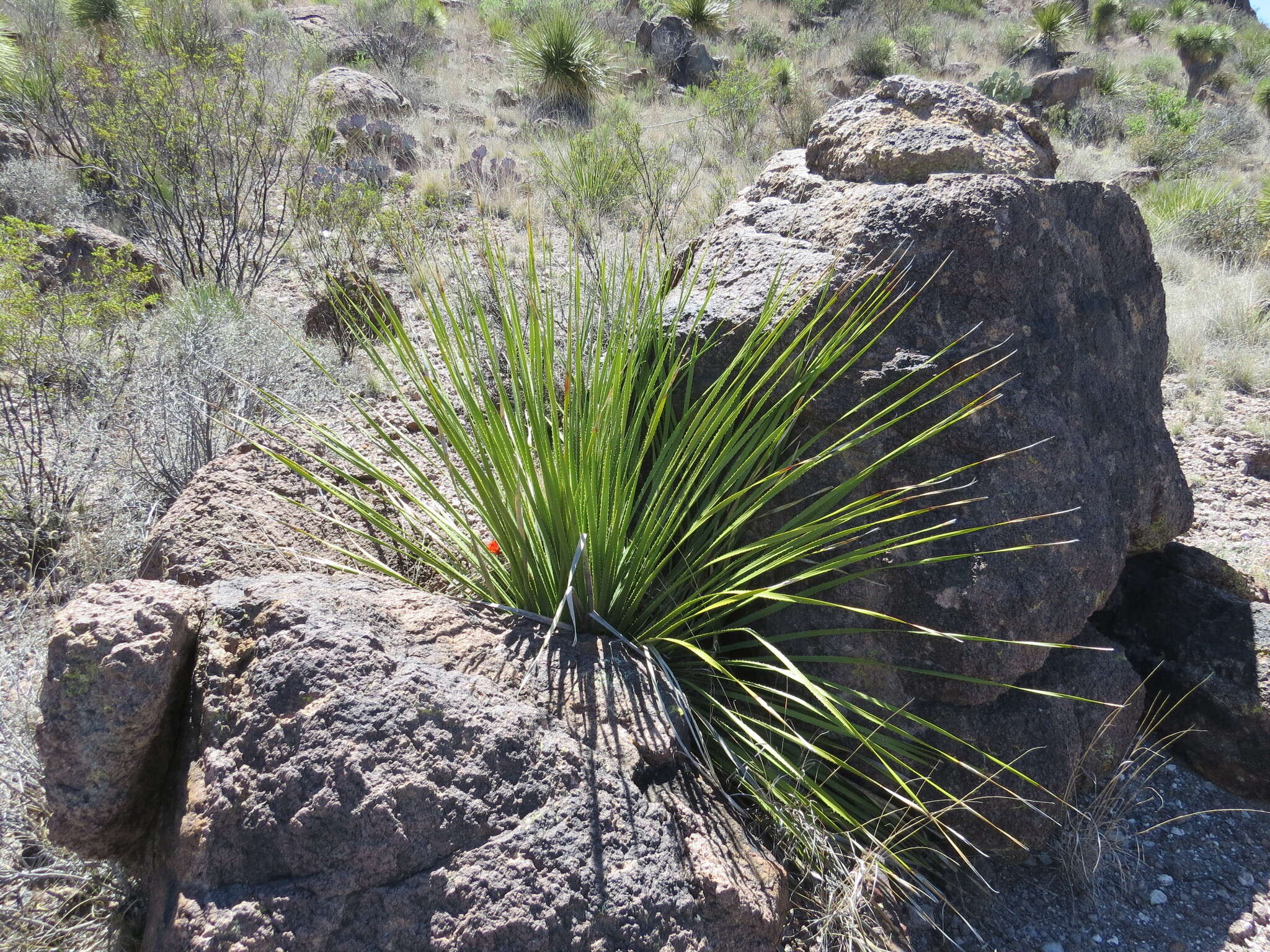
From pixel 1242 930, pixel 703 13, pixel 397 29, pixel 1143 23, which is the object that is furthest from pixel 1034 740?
pixel 1143 23

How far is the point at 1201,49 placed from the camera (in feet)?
47.7

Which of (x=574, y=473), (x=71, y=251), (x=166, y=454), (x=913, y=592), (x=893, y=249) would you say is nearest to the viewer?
(x=574, y=473)

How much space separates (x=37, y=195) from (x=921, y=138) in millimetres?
6502

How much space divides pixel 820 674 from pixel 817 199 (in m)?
1.62

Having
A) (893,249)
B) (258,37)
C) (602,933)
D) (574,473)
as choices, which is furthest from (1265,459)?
(258,37)

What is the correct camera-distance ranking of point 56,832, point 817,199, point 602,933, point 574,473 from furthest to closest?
1. point 817,199
2. point 574,473
3. point 56,832
4. point 602,933

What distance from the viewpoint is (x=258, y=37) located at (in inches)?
368

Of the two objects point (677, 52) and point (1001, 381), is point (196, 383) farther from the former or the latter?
point (677, 52)

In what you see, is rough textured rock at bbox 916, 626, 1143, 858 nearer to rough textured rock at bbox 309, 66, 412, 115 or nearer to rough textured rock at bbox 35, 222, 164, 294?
rough textured rock at bbox 35, 222, 164, 294

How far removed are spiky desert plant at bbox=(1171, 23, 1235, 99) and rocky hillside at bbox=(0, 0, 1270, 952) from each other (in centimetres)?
1477

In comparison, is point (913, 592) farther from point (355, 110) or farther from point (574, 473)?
point (355, 110)

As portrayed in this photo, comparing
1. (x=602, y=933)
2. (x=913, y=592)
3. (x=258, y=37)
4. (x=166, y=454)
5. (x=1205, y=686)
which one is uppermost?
(x=258, y=37)

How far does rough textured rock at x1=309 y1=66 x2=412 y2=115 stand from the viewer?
30.8ft

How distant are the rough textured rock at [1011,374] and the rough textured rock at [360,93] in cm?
834
